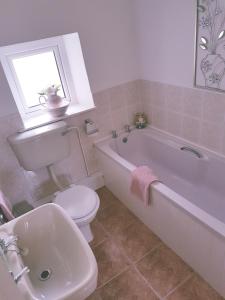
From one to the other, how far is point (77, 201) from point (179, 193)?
39.0 inches

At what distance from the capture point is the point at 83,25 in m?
1.89

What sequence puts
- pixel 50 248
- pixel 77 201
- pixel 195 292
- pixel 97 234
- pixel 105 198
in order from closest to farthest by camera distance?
pixel 50 248 → pixel 195 292 → pixel 77 201 → pixel 97 234 → pixel 105 198

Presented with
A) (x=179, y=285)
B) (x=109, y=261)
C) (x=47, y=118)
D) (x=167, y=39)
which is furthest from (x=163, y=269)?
(x=167, y=39)

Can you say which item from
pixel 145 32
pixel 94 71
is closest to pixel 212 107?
pixel 145 32

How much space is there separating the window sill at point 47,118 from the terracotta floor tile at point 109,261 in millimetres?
1167

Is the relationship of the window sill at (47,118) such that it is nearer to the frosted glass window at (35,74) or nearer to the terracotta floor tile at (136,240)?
the frosted glass window at (35,74)

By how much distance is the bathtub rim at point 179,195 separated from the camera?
1.34m

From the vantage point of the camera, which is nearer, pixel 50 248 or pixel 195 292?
pixel 50 248

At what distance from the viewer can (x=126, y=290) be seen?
1.60m

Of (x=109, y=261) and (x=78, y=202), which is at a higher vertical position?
(x=78, y=202)

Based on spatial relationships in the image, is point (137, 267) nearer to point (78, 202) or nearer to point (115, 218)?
point (115, 218)

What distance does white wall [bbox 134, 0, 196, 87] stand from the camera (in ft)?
5.74

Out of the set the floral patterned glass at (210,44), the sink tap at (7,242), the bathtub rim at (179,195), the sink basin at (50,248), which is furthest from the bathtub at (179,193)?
the sink tap at (7,242)

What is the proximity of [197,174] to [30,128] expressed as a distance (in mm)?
1575
